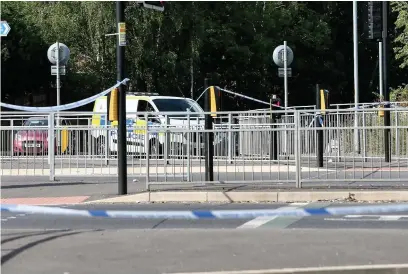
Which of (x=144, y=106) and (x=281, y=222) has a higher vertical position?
(x=144, y=106)

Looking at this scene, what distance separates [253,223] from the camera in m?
10.5

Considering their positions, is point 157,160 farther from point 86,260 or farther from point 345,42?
point 345,42

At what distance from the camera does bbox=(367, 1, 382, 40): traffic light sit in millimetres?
18375

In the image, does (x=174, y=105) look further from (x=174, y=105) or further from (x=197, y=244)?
(x=197, y=244)

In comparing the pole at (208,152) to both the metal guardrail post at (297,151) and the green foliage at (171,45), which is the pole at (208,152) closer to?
the metal guardrail post at (297,151)

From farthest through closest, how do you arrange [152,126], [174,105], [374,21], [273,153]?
[174,105]
[374,21]
[152,126]
[273,153]

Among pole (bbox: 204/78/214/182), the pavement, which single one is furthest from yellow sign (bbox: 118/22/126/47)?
the pavement

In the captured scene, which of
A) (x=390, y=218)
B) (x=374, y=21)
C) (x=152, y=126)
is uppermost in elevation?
(x=374, y=21)

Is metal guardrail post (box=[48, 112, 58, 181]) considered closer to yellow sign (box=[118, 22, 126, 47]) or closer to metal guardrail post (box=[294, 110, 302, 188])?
yellow sign (box=[118, 22, 126, 47])

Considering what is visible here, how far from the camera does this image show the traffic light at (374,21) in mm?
18375

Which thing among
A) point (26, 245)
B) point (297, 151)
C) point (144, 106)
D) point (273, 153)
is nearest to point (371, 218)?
point (297, 151)

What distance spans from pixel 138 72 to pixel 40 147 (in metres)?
18.0

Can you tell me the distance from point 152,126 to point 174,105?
30.3 feet

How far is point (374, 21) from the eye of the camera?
18.4 m
